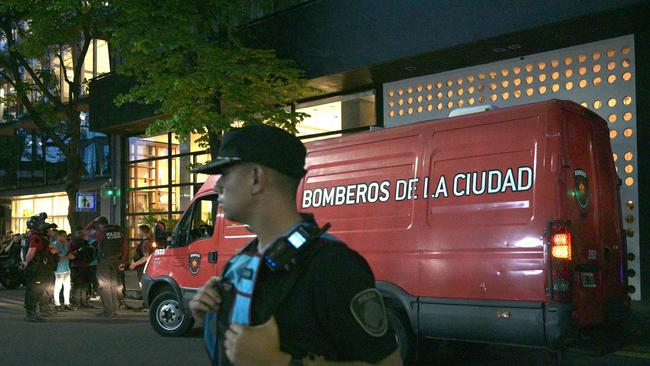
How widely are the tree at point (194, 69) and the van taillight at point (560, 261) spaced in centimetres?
752

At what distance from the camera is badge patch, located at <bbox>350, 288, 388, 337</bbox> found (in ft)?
5.33

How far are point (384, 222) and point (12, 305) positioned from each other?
11420 millimetres

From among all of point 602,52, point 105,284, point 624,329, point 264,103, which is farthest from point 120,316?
point 602,52

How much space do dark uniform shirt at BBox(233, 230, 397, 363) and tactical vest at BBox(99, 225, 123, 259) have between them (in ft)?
36.5

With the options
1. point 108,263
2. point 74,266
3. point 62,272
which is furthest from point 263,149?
point 74,266

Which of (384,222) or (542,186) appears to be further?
(384,222)

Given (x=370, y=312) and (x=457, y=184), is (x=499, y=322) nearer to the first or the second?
(x=457, y=184)

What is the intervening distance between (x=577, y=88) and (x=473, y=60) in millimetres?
2233

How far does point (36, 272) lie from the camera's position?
12211 millimetres

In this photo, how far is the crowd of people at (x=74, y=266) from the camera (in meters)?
12.0

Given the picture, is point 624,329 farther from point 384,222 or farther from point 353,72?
point 353,72

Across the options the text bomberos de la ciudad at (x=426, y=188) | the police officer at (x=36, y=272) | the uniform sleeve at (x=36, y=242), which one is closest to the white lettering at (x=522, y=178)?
the text bomberos de la ciudad at (x=426, y=188)

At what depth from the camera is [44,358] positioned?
8.00 m

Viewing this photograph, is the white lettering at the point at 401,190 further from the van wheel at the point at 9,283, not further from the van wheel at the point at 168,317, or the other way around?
the van wheel at the point at 9,283
